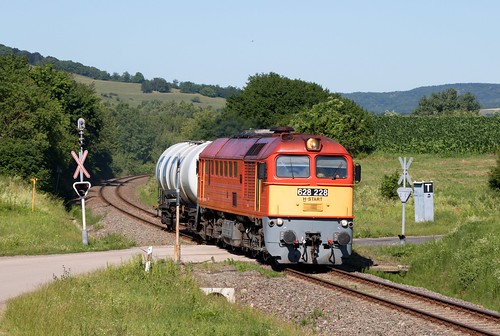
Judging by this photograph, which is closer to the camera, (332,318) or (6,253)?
(332,318)

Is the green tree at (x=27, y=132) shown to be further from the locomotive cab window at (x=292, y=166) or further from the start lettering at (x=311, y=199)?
the start lettering at (x=311, y=199)

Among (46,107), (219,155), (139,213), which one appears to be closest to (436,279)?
(219,155)

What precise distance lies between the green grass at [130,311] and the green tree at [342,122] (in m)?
65.4

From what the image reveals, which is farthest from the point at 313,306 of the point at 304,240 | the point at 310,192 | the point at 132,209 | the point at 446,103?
the point at 446,103

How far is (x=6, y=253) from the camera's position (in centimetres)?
2733

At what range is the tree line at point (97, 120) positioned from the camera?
56.7 m

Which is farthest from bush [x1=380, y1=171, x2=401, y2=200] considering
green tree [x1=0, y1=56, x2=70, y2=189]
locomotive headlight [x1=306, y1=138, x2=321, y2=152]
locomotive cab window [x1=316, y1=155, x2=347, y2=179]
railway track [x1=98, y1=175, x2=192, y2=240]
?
locomotive headlight [x1=306, y1=138, x2=321, y2=152]

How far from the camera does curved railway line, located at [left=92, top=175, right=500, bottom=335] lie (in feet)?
57.2

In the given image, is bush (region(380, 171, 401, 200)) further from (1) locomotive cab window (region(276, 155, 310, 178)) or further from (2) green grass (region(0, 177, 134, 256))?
(1) locomotive cab window (region(276, 155, 310, 178))

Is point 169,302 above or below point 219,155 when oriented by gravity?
below

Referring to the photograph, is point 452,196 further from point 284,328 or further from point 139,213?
point 284,328

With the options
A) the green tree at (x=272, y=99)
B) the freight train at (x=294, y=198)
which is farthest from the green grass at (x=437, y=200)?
the green tree at (x=272, y=99)

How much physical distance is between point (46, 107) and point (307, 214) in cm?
4112

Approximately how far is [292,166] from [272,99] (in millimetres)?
81667
